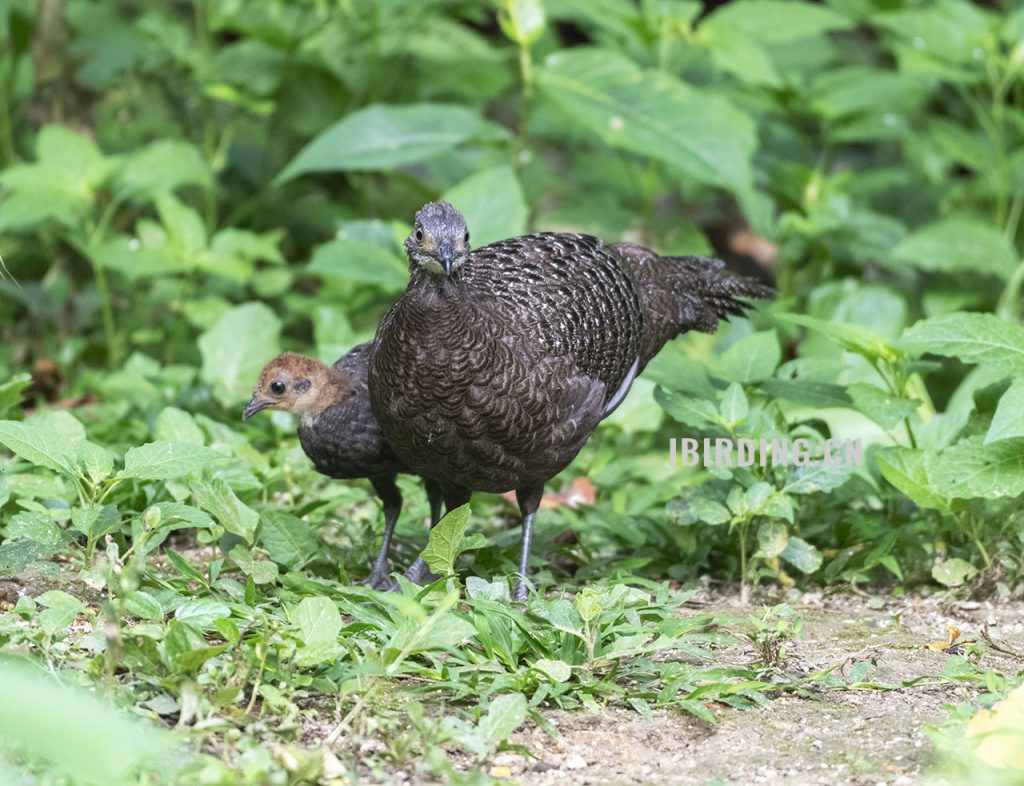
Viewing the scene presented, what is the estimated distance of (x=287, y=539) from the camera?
174 inches

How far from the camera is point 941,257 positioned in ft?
23.6

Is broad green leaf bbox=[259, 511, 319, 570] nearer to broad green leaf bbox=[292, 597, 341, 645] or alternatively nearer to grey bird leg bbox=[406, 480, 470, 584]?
grey bird leg bbox=[406, 480, 470, 584]

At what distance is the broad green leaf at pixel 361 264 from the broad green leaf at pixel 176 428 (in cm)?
149

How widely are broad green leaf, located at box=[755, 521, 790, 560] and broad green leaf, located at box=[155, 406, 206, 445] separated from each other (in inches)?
76.4

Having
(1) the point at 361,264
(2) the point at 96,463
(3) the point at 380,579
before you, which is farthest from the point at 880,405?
(1) the point at 361,264

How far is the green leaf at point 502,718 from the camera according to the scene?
3176 mm

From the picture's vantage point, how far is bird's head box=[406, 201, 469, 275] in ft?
12.9

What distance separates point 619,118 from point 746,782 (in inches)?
158

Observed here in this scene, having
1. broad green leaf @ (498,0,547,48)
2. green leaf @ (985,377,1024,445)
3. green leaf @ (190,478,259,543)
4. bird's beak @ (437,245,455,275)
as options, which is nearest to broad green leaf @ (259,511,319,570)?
green leaf @ (190,478,259,543)

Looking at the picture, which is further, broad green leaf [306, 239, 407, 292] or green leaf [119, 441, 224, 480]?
broad green leaf [306, 239, 407, 292]

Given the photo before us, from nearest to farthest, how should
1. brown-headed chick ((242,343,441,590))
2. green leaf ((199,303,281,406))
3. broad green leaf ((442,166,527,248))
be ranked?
1. brown-headed chick ((242,343,441,590))
2. green leaf ((199,303,281,406))
3. broad green leaf ((442,166,527,248))

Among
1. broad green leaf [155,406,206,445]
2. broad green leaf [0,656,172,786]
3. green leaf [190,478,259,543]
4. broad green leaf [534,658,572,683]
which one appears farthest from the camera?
broad green leaf [155,406,206,445]

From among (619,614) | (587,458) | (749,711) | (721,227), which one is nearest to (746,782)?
(749,711)

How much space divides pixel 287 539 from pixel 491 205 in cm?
241
